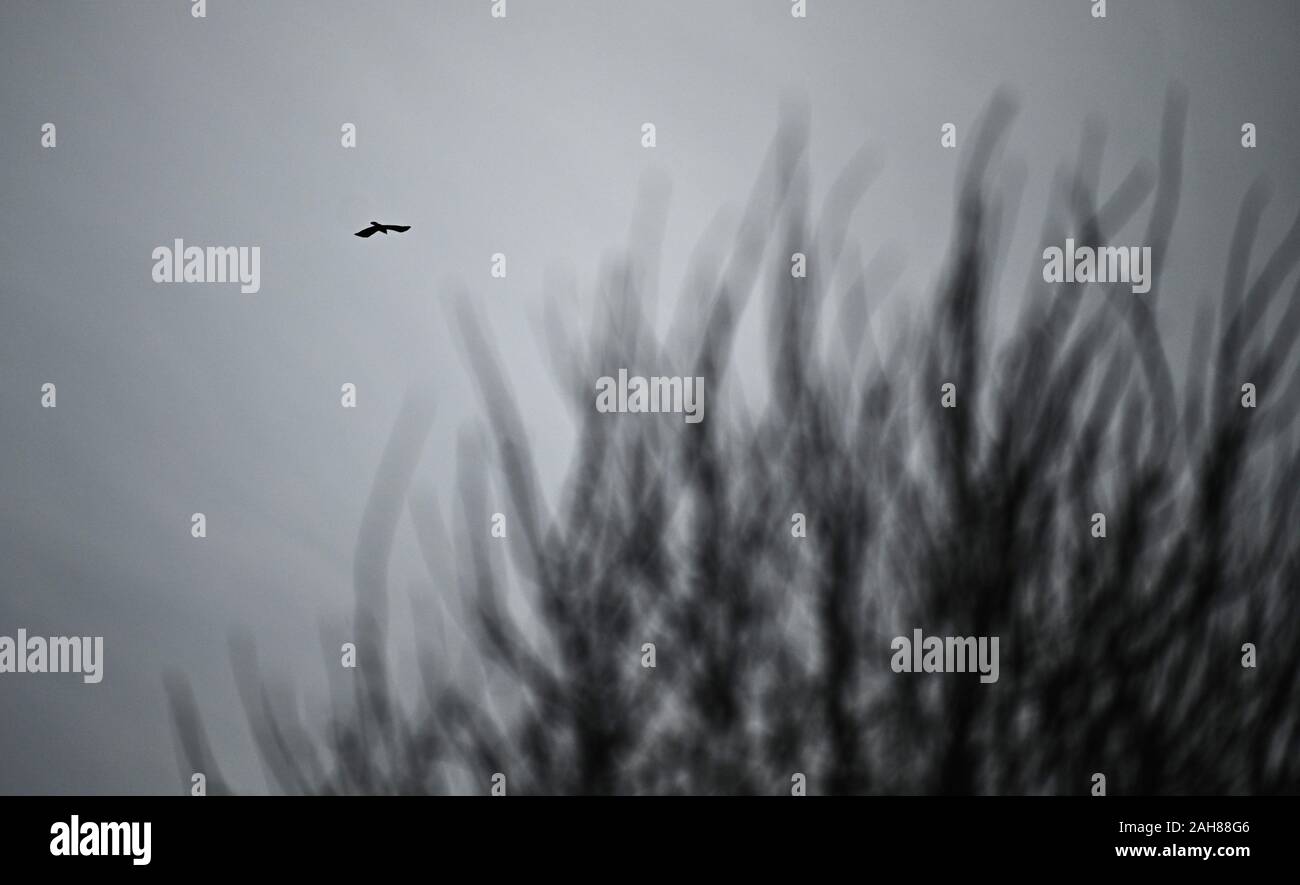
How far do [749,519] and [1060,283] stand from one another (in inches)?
39.2

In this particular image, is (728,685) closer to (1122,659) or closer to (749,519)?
(749,519)

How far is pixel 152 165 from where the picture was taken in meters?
2.46

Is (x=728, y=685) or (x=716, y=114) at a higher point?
(x=716, y=114)

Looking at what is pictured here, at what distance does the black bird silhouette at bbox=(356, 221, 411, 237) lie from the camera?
2.45 m

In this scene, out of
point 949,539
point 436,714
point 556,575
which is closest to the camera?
point 949,539

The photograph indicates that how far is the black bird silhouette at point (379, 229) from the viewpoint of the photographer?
2.45 m

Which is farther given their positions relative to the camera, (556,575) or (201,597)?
(201,597)

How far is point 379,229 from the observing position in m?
2.45
